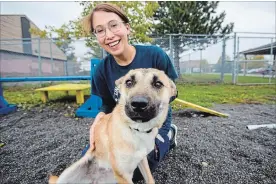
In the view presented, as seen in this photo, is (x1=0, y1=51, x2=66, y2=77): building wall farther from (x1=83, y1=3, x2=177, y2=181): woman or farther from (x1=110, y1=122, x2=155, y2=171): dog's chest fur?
(x1=110, y1=122, x2=155, y2=171): dog's chest fur

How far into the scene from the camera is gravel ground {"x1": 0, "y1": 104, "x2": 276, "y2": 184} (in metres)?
2.38

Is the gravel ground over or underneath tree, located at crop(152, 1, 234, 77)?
underneath

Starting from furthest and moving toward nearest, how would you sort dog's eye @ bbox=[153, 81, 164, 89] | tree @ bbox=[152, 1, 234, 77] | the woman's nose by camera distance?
tree @ bbox=[152, 1, 234, 77] < the woman's nose < dog's eye @ bbox=[153, 81, 164, 89]

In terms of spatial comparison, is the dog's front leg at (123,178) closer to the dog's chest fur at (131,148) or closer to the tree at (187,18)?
the dog's chest fur at (131,148)

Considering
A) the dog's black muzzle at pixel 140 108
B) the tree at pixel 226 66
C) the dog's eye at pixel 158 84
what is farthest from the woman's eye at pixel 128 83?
the tree at pixel 226 66

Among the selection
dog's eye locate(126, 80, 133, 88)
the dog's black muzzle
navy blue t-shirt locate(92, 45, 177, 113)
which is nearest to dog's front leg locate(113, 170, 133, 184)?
the dog's black muzzle

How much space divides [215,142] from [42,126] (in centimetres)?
368

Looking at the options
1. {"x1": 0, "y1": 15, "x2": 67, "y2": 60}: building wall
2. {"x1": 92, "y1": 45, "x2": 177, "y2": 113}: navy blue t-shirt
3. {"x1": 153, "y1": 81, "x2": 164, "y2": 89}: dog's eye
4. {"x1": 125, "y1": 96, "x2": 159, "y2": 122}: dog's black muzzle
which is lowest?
{"x1": 125, "y1": 96, "x2": 159, "y2": 122}: dog's black muzzle

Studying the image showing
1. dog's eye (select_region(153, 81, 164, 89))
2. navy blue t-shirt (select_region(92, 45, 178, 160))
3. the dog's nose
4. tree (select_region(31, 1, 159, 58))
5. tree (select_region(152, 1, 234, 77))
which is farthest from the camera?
tree (select_region(152, 1, 234, 77))

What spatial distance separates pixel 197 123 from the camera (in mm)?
4402

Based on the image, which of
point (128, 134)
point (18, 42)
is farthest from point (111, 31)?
point (18, 42)

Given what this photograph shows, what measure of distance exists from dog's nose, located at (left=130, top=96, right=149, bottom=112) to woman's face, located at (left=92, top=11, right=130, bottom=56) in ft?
3.18

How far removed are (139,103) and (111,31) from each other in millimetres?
1182

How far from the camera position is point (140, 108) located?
5.37 ft
